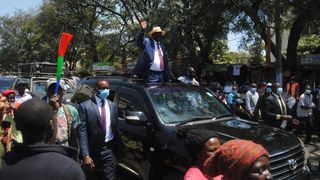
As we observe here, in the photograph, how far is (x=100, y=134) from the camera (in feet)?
17.3

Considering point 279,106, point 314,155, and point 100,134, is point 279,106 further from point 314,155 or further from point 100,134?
point 100,134

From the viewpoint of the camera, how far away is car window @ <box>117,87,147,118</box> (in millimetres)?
5902

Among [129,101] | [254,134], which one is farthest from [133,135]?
[254,134]

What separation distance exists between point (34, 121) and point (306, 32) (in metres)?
20.6

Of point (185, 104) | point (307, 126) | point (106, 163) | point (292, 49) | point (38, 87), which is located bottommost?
point (307, 126)

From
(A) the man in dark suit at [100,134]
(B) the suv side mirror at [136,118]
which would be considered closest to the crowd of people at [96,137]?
(A) the man in dark suit at [100,134]

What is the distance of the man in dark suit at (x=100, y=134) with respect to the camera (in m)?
5.24

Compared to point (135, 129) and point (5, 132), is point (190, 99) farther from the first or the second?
point (5, 132)

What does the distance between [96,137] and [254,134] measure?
6.14ft

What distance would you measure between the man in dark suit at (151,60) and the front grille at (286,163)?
8.31 feet

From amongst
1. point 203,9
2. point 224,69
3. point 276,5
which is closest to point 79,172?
point 276,5

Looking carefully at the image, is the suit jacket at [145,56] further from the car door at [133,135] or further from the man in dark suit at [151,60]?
the car door at [133,135]

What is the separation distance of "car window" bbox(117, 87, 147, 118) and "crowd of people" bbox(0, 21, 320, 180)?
1.53 feet

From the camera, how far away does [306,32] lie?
21078 mm
